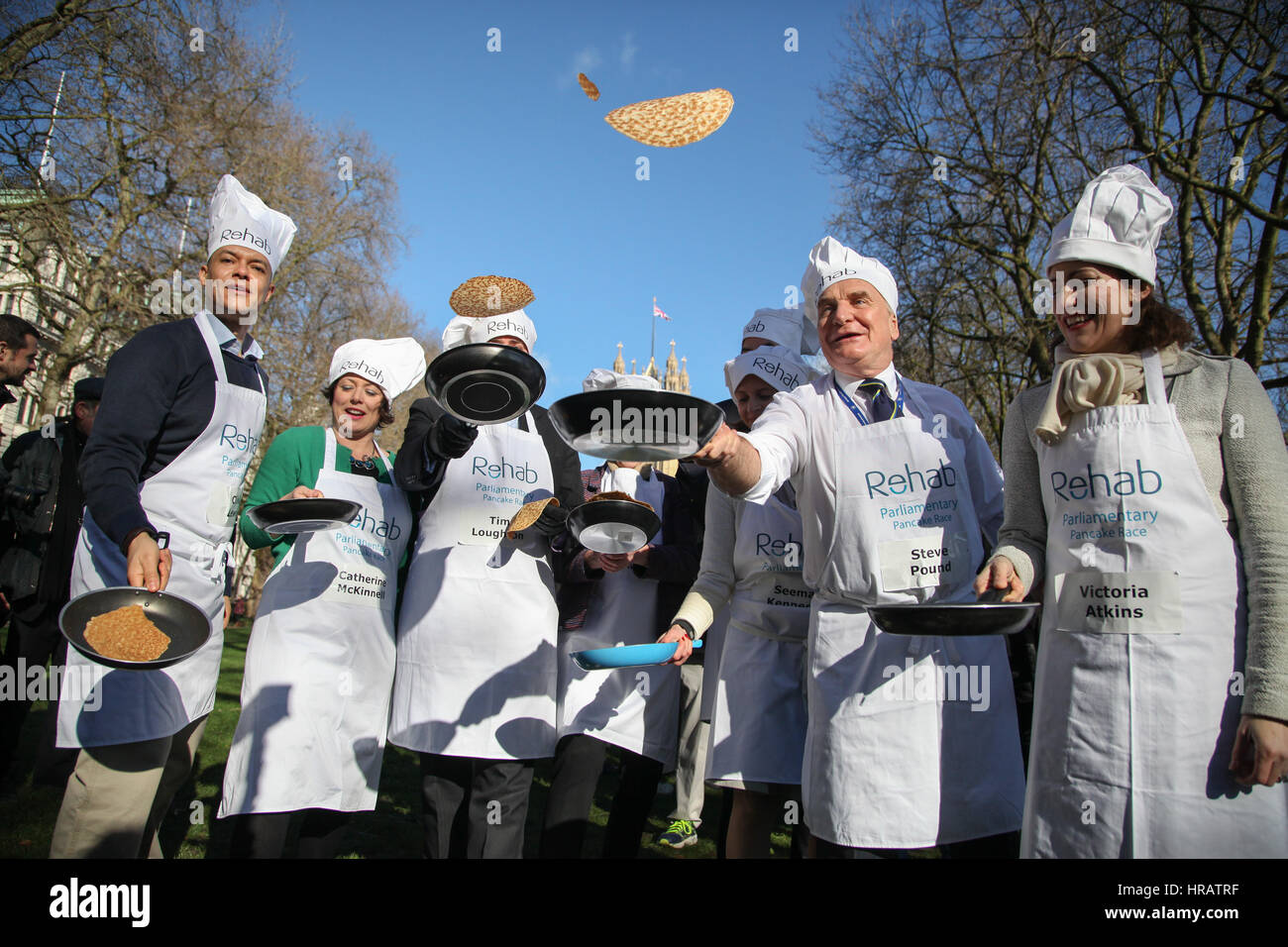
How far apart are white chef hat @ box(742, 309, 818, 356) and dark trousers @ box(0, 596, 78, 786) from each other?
164 inches

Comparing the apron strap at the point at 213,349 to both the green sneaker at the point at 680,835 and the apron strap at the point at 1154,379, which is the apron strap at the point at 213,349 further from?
the green sneaker at the point at 680,835

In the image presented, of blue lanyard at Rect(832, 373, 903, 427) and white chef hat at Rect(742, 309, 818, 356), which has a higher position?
white chef hat at Rect(742, 309, 818, 356)

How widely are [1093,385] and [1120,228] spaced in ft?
1.65

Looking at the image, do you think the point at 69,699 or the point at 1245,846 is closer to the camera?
the point at 1245,846

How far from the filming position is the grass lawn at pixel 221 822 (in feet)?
13.3

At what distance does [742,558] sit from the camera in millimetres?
3141

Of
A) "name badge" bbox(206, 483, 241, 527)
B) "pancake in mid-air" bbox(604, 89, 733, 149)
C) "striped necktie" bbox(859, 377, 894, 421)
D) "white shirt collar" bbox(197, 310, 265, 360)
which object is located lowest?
"name badge" bbox(206, 483, 241, 527)

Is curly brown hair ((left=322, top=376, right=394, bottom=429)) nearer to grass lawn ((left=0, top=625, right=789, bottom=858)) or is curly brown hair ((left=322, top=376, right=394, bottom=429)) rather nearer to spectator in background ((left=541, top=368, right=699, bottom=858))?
spectator in background ((left=541, top=368, right=699, bottom=858))

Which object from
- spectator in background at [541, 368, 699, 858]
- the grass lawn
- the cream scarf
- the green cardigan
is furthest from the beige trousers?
the cream scarf

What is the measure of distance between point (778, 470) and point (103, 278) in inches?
664

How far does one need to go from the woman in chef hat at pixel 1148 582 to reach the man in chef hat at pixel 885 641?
0.64 ft

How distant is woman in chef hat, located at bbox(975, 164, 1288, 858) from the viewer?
1.93 meters
